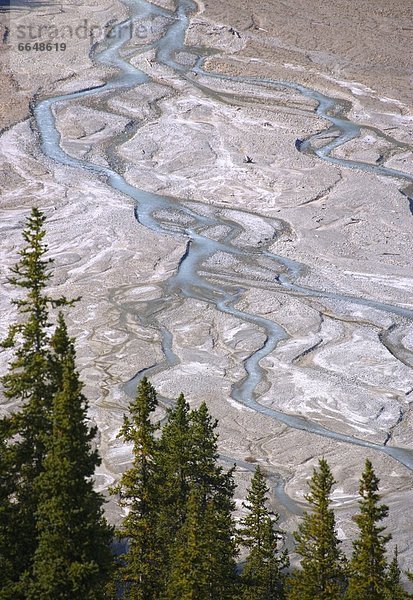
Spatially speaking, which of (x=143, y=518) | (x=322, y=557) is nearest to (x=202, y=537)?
(x=143, y=518)

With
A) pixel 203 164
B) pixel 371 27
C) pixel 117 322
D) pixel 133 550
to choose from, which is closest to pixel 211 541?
pixel 133 550

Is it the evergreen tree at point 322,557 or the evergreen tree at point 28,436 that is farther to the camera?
the evergreen tree at point 322,557

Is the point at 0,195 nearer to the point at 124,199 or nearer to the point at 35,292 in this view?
the point at 124,199

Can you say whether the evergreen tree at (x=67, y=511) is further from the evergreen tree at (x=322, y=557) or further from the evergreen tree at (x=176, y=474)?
the evergreen tree at (x=176, y=474)

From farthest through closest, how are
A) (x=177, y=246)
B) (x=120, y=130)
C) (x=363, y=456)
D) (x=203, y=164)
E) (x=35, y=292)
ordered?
(x=120, y=130)
(x=203, y=164)
(x=177, y=246)
(x=363, y=456)
(x=35, y=292)

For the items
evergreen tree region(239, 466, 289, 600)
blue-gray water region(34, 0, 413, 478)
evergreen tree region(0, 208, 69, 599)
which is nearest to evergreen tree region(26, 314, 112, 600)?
evergreen tree region(0, 208, 69, 599)

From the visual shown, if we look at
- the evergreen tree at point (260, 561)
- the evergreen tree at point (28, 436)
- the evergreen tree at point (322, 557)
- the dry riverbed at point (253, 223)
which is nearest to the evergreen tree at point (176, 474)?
the evergreen tree at point (260, 561)
